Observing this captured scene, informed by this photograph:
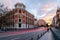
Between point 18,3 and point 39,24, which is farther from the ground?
point 18,3

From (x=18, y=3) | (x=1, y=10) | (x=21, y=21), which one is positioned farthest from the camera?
(x=18, y=3)

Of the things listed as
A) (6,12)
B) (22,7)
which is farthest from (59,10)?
(6,12)

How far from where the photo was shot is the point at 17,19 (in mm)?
83375

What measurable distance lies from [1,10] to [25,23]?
16276 millimetres

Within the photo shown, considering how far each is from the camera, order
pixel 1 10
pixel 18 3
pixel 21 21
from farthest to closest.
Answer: pixel 18 3, pixel 21 21, pixel 1 10

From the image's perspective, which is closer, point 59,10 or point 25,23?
point 25,23

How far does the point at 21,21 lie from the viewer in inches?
3268

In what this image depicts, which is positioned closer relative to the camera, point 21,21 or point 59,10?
point 21,21

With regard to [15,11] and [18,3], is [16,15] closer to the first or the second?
[15,11]

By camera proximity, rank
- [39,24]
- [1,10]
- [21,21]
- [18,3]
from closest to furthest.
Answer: [1,10] → [21,21] → [18,3] → [39,24]

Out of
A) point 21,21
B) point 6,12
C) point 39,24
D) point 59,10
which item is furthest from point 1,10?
point 39,24

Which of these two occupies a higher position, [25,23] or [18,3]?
[18,3]

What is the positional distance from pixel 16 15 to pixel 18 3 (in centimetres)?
937

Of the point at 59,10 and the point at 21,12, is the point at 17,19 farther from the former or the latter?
the point at 59,10
